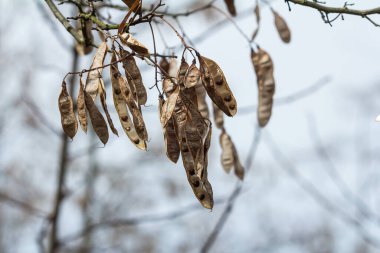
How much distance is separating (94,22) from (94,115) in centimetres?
44

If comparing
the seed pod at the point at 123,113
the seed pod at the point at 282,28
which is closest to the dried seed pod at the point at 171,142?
the seed pod at the point at 123,113

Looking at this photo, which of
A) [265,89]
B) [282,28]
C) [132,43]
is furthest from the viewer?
[282,28]

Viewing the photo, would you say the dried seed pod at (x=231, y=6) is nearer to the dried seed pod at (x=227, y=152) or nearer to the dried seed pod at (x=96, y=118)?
the dried seed pod at (x=227, y=152)

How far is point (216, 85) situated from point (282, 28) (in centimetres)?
115

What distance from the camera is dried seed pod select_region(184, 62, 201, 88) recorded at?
5.18 ft

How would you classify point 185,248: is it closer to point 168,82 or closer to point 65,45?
point 65,45

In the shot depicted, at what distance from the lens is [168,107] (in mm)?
1539

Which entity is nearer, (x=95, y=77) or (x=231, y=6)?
(x=95, y=77)

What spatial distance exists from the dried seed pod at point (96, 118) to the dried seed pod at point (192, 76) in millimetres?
237

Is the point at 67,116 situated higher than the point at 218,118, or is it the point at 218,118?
the point at 67,116

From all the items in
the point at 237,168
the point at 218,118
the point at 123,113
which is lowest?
the point at 237,168

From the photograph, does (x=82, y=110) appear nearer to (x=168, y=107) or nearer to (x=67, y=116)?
(x=67, y=116)

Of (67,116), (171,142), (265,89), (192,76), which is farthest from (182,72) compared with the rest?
(265,89)

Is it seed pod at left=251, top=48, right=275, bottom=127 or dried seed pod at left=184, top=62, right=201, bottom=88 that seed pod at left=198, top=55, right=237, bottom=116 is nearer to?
dried seed pod at left=184, top=62, right=201, bottom=88
